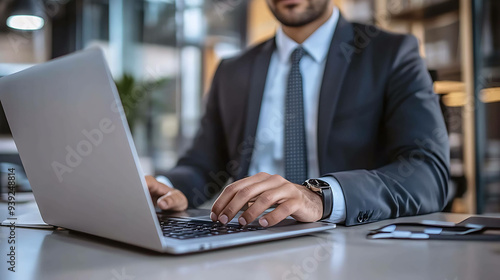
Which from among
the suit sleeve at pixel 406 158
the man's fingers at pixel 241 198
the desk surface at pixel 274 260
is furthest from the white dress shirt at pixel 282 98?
the desk surface at pixel 274 260

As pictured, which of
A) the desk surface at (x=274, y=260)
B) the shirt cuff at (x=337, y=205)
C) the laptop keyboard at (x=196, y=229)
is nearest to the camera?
the desk surface at (x=274, y=260)

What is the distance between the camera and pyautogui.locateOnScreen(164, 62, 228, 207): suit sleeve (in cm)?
160

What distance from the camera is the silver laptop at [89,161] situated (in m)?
0.53

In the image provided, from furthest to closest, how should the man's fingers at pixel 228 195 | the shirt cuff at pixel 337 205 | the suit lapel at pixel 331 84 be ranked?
1. the suit lapel at pixel 331 84
2. the shirt cuff at pixel 337 205
3. the man's fingers at pixel 228 195

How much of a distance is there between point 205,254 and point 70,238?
0.91 feet

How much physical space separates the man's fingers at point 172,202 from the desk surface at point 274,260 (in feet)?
1.11

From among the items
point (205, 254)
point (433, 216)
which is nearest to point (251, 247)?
point (205, 254)

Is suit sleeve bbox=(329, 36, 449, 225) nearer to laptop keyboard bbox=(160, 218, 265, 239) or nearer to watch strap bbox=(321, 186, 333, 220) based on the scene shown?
watch strap bbox=(321, 186, 333, 220)

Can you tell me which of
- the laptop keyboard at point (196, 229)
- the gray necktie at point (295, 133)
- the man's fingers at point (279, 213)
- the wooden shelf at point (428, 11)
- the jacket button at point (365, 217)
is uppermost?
the wooden shelf at point (428, 11)

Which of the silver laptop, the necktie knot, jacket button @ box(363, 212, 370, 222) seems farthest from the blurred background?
the silver laptop

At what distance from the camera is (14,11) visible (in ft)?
8.66

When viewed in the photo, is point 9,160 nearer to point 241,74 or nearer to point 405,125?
point 241,74

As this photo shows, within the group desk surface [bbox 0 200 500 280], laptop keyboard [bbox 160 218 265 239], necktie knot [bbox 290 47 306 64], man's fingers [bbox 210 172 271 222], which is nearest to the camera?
desk surface [bbox 0 200 500 280]

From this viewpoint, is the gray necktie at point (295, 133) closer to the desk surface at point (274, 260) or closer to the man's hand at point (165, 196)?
→ the man's hand at point (165, 196)
